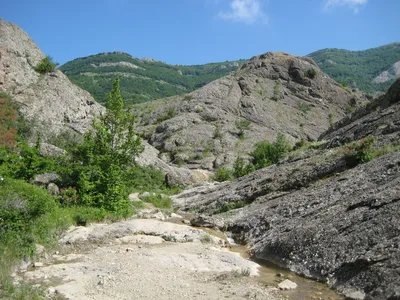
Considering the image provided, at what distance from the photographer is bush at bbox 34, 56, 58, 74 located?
4847 cm

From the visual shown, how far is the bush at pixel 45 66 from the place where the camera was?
48.5m

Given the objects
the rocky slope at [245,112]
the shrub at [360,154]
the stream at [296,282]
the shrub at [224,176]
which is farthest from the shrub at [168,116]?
the stream at [296,282]

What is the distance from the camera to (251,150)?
224ft

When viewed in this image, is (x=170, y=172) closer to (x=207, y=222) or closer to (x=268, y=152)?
(x=268, y=152)

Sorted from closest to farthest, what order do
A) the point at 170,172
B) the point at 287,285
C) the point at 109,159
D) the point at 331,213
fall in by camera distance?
1. the point at 287,285
2. the point at 331,213
3. the point at 109,159
4. the point at 170,172

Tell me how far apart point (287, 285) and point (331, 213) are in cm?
534

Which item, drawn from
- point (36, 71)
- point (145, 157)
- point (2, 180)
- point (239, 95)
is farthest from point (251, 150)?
point (2, 180)

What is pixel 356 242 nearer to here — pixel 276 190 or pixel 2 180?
pixel 276 190

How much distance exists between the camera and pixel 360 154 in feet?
72.8

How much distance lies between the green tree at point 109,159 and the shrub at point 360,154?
13.4m

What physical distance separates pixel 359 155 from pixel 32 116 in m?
33.9

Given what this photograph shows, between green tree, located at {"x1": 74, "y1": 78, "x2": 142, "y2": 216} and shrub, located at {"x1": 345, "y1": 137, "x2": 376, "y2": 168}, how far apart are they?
1341cm

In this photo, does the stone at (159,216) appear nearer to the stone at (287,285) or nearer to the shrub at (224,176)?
the stone at (287,285)

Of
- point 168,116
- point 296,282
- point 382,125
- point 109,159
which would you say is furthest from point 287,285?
point 168,116
